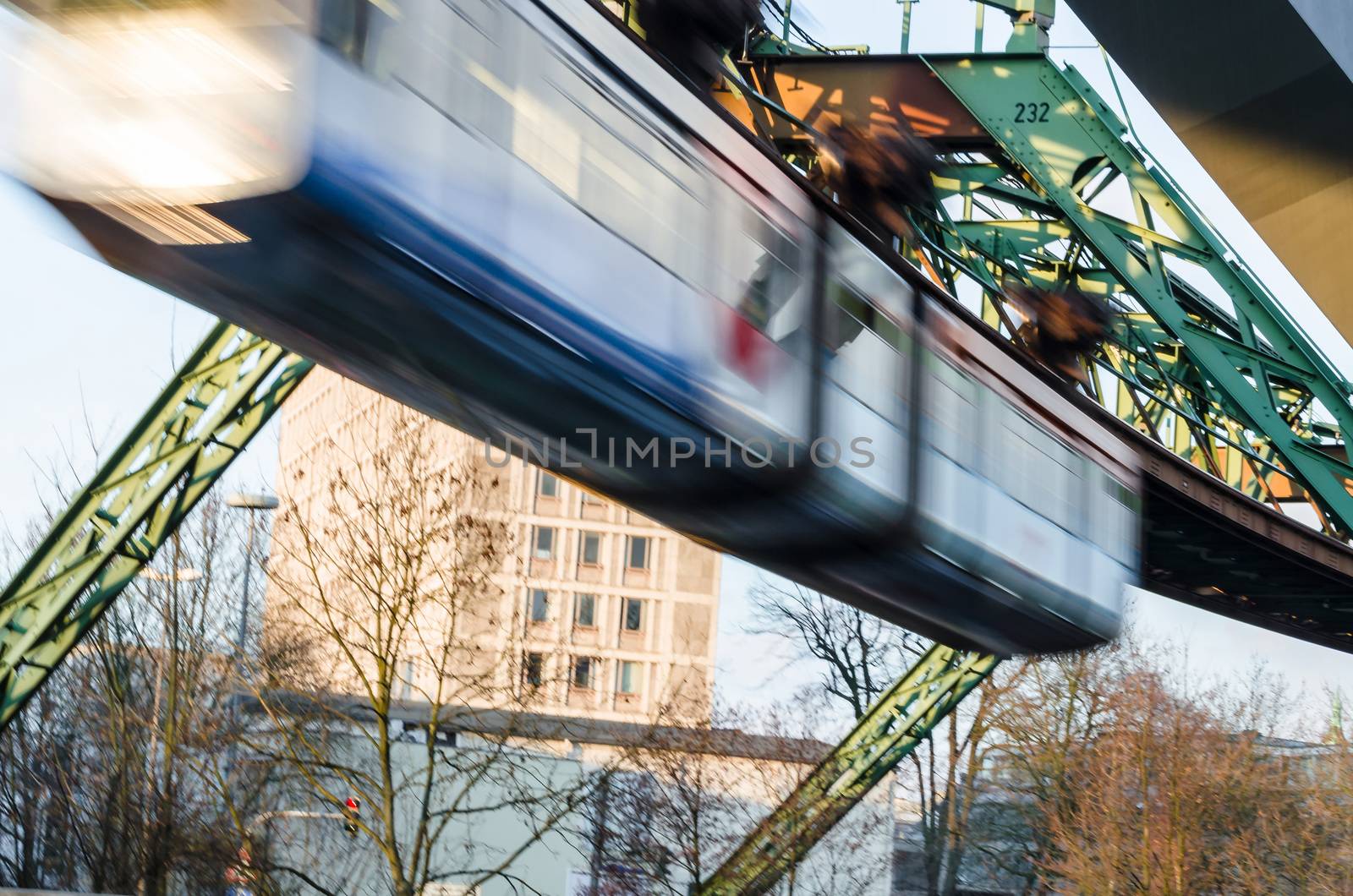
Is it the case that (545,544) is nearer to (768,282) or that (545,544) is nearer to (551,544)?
(551,544)

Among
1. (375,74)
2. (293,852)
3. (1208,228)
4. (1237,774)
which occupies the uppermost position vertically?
(1208,228)

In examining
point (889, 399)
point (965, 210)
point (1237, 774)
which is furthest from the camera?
point (1237, 774)

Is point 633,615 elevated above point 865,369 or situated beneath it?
elevated above

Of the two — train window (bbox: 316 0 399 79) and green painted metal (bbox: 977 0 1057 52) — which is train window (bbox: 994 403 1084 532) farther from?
train window (bbox: 316 0 399 79)

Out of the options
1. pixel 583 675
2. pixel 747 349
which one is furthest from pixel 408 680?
pixel 747 349

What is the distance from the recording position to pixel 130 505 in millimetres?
11414

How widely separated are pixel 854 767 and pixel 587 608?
57487 millimetres

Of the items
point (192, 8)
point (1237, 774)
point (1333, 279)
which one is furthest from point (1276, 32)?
point (1237, 774)

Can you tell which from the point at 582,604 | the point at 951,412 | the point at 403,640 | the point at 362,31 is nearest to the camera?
the point at 362,31

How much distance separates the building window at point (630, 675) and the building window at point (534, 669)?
54748 millimetres

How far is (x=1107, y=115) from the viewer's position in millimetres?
11586

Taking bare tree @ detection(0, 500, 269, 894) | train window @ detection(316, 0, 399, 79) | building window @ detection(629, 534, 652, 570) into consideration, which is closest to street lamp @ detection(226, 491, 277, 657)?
bare tree @ detection(0, 500, 269, 894)

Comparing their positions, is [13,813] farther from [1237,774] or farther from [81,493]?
[1237,774]

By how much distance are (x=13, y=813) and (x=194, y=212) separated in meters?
18.7
